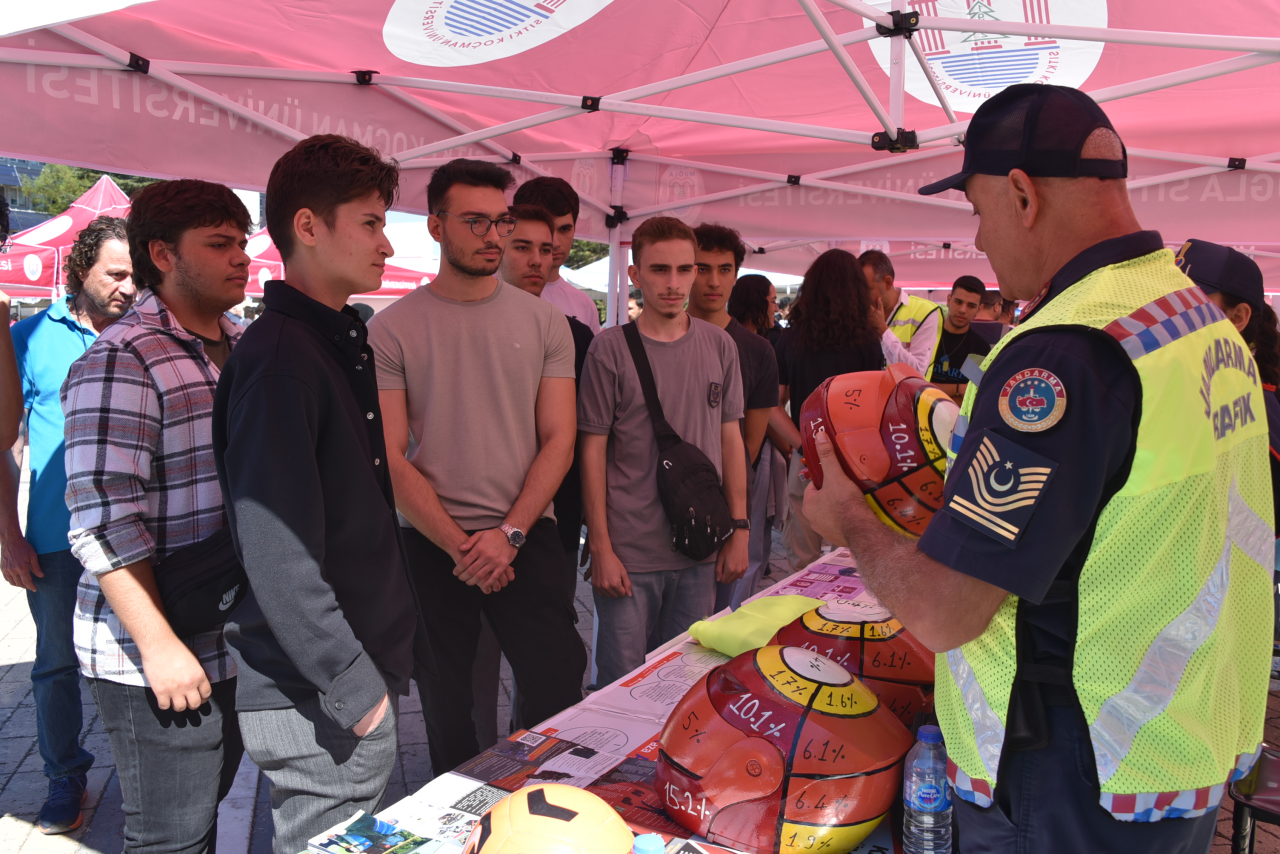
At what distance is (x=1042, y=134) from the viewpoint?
129cm

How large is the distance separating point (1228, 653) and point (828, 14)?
12.4 ft

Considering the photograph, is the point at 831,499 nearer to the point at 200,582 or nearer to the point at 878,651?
the point at 878,651

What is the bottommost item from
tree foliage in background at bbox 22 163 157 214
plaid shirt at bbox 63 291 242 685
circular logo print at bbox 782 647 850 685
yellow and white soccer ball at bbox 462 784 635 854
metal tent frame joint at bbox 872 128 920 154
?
yellow and white soccer ball at bbox 462 784 635 854

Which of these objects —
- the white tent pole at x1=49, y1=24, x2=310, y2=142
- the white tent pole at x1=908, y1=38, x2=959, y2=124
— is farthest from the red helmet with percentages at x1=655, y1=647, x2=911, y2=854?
the white tent pole at x1=49, y1=24, x2=310, y2=142

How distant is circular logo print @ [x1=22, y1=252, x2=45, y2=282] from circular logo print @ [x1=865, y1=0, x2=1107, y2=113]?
12.1m

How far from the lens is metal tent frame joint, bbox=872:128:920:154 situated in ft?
13.5

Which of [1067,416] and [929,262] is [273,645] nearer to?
[1067,416]

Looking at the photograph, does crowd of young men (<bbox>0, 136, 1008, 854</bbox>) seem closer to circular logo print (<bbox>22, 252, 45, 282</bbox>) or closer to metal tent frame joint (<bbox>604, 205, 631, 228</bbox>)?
metal tent frame joint (<bbox>604, 205, 631, 228</bbox>)

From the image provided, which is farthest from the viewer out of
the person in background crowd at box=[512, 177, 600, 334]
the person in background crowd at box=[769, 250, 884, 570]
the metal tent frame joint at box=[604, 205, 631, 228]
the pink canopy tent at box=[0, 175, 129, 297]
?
the pink canopy tent at box=[0, 175, 129, 297]

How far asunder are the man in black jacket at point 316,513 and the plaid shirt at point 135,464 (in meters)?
0.38

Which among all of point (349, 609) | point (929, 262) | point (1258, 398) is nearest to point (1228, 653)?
point (1258, 398)

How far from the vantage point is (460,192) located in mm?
2873

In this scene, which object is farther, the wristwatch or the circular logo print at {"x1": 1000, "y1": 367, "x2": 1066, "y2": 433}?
the wristwatch

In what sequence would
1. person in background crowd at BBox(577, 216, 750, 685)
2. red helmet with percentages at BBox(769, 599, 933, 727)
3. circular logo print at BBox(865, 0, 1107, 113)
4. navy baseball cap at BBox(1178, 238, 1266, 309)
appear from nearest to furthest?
red helmet with percentages at BBox(769, 599, 933, 727), navy baseball cap at BBox(1178, 238, 1266, 309), person in background crowd at BBox(577, 216, 750, 685), circular logo print at BBox(865, 0, 1107, 113)
